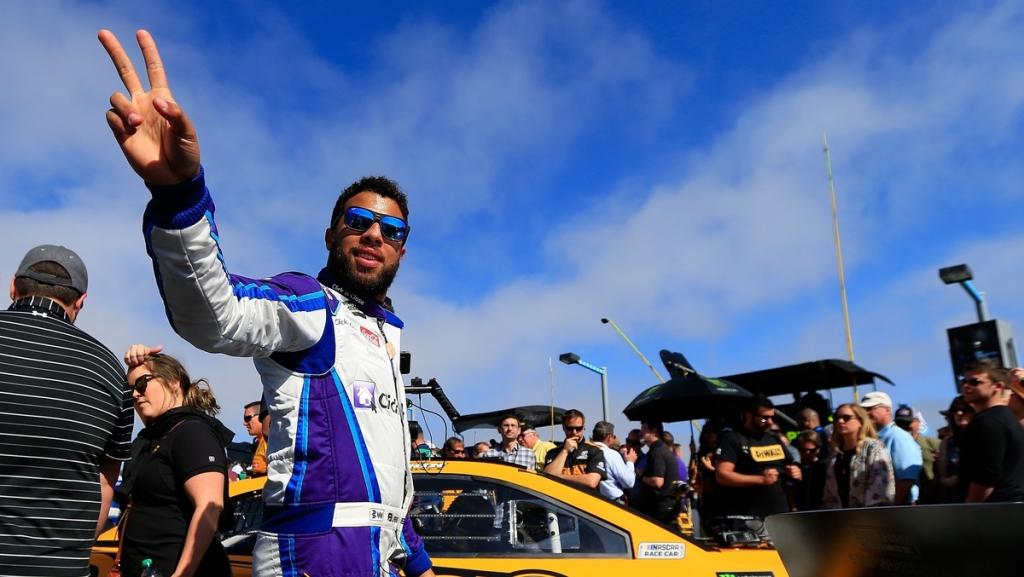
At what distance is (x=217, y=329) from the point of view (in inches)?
58.2

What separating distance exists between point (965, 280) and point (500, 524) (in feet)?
18.3

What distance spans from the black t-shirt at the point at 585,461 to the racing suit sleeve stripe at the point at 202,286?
5.77 meters

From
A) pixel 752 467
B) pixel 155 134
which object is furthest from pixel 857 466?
pixel 155 134

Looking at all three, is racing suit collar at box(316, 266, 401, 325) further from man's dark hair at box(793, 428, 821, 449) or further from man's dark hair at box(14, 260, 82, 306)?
man's dark hair at box(793, 428, 821, 449)

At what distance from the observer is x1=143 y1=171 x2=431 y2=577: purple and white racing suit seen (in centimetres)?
174

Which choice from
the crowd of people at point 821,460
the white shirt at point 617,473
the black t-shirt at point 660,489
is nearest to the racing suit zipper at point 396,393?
the crowd of people at point 821,460

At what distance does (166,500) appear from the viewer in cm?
292

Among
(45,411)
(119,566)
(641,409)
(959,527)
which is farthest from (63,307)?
(641,409)

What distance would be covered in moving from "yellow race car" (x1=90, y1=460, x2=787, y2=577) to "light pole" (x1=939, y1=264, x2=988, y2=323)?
4369 mm

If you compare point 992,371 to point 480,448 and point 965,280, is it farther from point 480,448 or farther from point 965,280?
point 480,448

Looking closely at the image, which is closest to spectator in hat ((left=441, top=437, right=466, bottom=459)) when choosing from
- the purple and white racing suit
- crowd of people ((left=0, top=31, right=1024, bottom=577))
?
crowd of people ((left=0, top=31, right=1024, bottom=577))

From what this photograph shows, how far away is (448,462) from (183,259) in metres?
3.62

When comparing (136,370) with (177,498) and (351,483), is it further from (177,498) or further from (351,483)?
(351,483)

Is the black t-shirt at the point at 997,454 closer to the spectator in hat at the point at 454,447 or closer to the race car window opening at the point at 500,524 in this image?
the race car window opening at the point at 500,524
